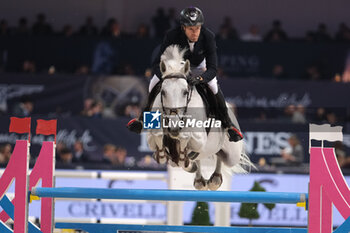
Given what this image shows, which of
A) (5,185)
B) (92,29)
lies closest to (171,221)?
(5,185)

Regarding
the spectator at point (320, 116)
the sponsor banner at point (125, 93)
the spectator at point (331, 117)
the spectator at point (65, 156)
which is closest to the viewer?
the spectator at point (65, 156)

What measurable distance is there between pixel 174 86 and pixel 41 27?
22.1 ft

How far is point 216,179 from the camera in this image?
4617 millimetres

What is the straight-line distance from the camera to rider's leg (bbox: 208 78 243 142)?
423cm

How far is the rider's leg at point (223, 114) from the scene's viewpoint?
423cm

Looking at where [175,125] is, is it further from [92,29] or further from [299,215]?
[92,29]

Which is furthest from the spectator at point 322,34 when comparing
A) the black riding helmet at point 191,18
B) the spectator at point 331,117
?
the black riding helmet at point 191,18

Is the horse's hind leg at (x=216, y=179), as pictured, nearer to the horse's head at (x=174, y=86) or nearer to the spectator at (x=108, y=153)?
the horse's head at (x=174, y=86)

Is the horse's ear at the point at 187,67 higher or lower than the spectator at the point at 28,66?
lower

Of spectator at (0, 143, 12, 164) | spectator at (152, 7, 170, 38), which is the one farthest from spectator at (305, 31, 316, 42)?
spectator at (0, 143, 12, 164)

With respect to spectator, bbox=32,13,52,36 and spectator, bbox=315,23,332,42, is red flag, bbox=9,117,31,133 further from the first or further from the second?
spectator, bbox=315,23,332,42

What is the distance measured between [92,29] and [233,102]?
258 cm

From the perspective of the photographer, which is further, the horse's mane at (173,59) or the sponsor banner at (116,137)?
the sponsor banner at (116,137)

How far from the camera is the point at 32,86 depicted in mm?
9633
